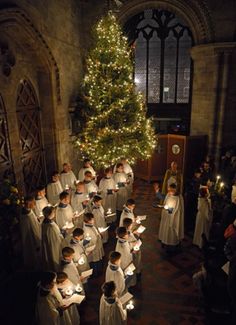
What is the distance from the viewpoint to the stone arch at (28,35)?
7062 mm

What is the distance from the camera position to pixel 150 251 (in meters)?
7.91

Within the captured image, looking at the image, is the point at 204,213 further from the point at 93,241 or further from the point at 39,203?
the point at 39,203

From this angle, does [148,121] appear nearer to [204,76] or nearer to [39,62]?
[204,76]

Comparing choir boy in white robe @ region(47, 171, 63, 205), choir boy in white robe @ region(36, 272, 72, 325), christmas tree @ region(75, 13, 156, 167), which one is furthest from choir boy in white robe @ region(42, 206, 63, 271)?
christmas tree @ region(75, 13, 156, 167)

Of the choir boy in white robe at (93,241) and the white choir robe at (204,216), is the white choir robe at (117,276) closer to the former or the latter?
the choir boy in white robe at (93,241)

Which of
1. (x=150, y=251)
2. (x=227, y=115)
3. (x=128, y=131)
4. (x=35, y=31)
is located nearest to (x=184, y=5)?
(x=227, y=115)

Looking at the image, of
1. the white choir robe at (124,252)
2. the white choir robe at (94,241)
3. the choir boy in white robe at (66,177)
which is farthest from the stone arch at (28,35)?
the white choir robe at (124,252)

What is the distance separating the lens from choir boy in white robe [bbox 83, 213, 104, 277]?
6.49 meters

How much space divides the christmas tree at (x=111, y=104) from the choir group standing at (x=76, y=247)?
28.3 inches

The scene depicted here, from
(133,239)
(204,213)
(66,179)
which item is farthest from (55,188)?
(204,213)

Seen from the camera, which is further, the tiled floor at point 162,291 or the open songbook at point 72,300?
the tiled floor at point 162,291

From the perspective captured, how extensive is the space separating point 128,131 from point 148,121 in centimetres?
90

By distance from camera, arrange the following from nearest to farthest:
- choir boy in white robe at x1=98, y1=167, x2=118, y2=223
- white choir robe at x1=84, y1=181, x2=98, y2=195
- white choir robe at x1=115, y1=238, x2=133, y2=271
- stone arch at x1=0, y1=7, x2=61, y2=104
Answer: white choir robe at x1=115, y1=238, x2=133, y2=271 < stone arch at x1=0, y1=7, x2=61, y2=104 < white choir robe at x1=84, y1=181, x2=98, y2=195 < choir boy in white robe at x1=98, y1=167, x2=118, y2=223

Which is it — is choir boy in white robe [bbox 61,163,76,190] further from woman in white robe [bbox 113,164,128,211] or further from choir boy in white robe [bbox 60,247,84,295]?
choir boy in white robe [bbox 60,247,84,295]
